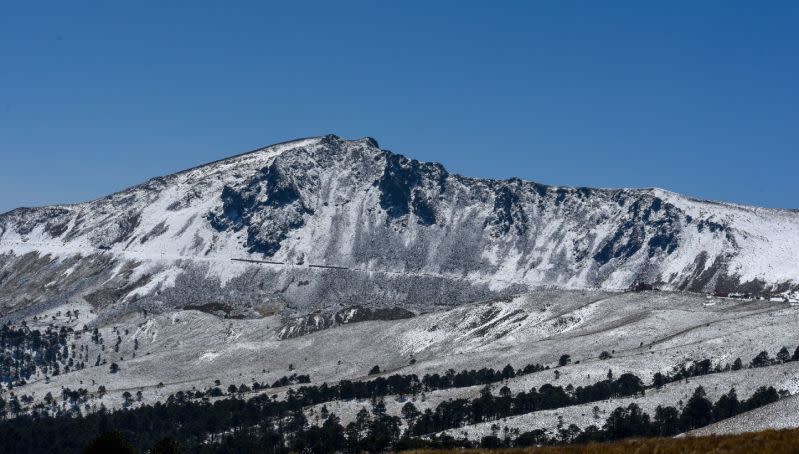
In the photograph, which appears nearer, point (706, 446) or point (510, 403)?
point (706, 446)

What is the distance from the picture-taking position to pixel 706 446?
2764 cm

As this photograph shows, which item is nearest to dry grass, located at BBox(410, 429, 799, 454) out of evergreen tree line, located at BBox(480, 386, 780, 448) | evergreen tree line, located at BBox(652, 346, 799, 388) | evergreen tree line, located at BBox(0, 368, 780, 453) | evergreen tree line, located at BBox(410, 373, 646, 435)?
evergreen tree line, located at BBox(0, 368, 780, 453)

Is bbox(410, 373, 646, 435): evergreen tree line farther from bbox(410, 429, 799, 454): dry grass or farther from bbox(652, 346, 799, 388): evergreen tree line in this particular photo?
bbox(410, 429, 799, 454): dry grass

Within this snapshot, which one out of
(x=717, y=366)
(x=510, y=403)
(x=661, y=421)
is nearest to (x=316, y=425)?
(x=510, y=403)

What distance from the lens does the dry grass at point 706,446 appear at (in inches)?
1061

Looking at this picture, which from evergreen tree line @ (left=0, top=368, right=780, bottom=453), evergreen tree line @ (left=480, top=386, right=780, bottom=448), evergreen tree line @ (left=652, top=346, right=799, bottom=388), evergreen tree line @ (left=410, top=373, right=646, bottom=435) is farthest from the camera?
evergreen tree line @ (left=652, top=346, right=799, bottom=388)

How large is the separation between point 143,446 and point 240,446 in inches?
983

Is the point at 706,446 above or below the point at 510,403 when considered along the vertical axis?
above

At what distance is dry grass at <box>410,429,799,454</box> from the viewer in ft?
88.4

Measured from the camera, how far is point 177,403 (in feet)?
653

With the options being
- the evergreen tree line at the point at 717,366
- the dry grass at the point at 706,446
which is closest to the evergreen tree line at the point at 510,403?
the evergreen tree line at the point at 717,366

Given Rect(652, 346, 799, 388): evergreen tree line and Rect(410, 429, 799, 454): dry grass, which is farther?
Rect(652, 346, 799, 388): evergreen tree line

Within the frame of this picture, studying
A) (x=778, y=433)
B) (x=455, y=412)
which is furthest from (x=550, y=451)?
(x=455, y=412)

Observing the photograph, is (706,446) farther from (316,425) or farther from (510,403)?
(316,425)
